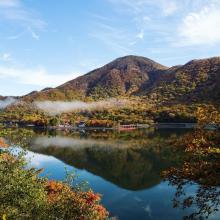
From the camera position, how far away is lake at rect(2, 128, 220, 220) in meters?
61.5

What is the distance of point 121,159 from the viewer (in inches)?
4756

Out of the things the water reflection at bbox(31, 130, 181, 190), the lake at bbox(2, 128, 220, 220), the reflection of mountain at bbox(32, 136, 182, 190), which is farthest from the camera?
the water reflection at bbox(31, 130, 181, 190)

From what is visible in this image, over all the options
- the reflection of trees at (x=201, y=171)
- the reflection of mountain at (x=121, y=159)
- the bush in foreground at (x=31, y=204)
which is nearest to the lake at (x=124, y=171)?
the reflection of mountain at (x=121, y=159)

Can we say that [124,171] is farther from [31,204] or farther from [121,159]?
[31,204]

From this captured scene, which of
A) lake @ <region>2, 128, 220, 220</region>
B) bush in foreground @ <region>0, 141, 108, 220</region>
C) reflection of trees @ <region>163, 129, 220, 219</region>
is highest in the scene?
reflection of trees @ <region>163, 129, 220, 219</region>

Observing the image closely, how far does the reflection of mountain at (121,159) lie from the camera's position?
302 ft

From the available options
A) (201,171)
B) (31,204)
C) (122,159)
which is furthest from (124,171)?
(201,171)

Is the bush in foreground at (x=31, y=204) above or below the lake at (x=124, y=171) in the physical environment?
above

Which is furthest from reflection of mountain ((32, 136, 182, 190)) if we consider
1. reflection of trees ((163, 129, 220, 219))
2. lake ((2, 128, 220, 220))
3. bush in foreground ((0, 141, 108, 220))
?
reflection of trees ((163, 129, 220, 219))

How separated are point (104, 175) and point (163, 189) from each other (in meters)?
22.2

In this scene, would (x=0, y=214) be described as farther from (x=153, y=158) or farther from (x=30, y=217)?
(x=153, y=158)

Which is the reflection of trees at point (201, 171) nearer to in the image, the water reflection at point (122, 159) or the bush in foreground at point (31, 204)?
the bush in foreground at point (31, 204)

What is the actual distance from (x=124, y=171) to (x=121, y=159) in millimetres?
17901

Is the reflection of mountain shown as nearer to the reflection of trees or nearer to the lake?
the lake
